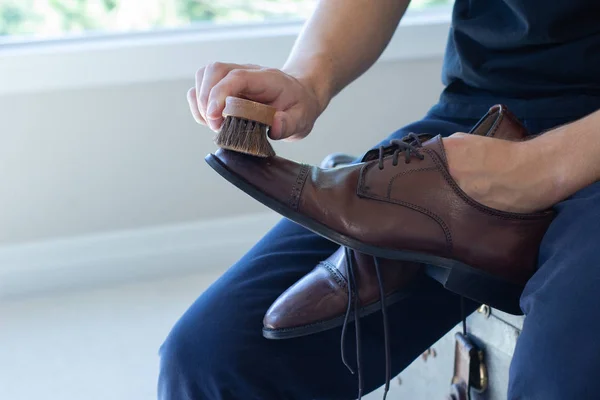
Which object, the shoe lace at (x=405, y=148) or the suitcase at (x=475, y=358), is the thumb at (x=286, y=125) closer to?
the shoe lace at (x=405, y=148)

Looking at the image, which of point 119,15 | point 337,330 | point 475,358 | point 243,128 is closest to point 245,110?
point 243,128

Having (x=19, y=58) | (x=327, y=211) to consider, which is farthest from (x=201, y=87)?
(x=19, y=58)

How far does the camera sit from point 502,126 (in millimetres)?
730

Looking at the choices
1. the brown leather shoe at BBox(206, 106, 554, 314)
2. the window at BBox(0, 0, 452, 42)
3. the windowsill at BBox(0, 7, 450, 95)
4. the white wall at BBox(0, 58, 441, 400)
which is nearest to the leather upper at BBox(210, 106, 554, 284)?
the brown leather shoe at BBox(206, 106, 554, 314)

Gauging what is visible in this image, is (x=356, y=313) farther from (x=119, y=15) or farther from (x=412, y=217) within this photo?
(x=119, y=15)

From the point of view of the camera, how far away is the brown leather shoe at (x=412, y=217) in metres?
0.67

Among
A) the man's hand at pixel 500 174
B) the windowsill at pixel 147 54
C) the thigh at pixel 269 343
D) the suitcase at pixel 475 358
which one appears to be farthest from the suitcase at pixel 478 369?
the windowsill at pixel 147 54

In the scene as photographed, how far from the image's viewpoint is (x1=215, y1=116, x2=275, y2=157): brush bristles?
0.67 m

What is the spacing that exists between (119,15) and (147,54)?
199 millimetres

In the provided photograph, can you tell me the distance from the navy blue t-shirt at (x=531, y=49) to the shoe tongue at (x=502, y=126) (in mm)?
104

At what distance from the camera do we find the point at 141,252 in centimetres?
174

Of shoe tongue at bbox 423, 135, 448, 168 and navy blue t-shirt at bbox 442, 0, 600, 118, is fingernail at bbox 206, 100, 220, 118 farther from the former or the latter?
navy blue t-shirt at bbox 442, 0, 600, 118

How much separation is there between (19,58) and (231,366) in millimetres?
1073

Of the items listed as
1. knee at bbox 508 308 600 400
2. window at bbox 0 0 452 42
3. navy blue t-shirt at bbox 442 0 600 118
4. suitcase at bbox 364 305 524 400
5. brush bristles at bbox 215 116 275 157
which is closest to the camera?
knee at bbox 508 308 600 400
